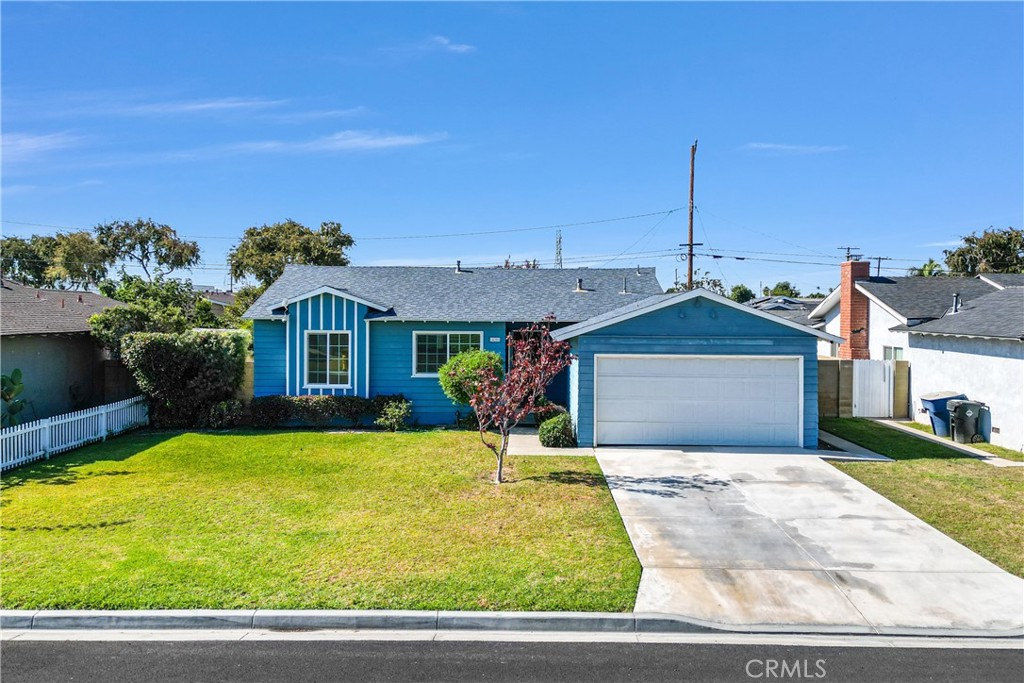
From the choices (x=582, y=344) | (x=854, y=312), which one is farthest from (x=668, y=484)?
(x=854, y=312)

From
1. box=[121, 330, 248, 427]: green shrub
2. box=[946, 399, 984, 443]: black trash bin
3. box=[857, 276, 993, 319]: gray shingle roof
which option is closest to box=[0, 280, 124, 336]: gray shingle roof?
box=[121, 330, 248, 427]: green shrub

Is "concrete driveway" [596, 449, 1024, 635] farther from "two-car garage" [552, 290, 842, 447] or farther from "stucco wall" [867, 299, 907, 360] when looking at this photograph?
"stucco wall" [867, 299, 907, 360]

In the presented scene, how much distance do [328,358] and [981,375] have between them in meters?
16.9

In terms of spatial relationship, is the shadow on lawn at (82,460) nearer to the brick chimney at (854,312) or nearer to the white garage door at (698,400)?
the white garage door at (698,400)

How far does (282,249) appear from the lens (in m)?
37.0

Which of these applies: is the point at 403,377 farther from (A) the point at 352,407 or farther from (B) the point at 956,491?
(B) the point at 956,491

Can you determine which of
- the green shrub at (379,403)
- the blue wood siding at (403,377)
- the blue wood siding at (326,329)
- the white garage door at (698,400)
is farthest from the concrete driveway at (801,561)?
the blue wood siding at (326,329)

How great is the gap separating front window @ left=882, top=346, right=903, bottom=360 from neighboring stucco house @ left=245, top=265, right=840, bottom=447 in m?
7.92

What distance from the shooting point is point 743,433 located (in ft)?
47.9

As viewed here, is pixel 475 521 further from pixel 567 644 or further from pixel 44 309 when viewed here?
pixel 44 309

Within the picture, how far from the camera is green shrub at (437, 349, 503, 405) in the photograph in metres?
15.5

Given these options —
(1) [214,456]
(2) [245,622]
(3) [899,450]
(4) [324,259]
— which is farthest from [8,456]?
(4) [324,259]

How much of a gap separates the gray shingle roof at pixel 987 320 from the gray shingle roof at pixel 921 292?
0.85 m

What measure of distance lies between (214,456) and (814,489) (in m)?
11.8
